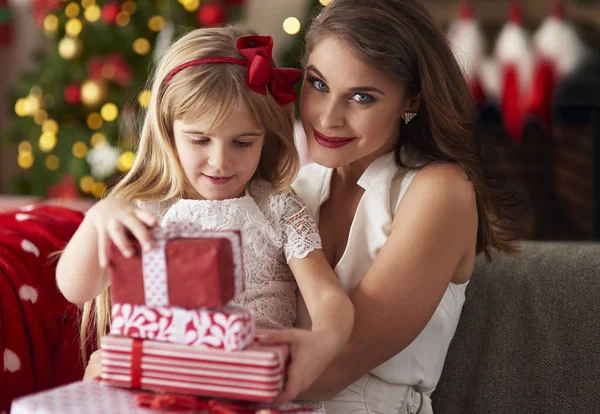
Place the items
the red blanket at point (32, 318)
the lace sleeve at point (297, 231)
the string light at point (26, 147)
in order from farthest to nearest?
the string light at point (26, 147), the red blanket at point (32, 318), the lace sleeve at point (297, 231)

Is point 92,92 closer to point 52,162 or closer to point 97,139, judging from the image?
point 97,139

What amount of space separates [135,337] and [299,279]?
1.21ft

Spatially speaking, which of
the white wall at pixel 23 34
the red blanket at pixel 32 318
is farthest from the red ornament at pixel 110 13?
the red blanket at pixel 32 318

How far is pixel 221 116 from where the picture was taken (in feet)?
4.25

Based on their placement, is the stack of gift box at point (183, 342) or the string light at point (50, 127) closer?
the stack of gift box at point (183, 342)

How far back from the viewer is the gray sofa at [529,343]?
1632mm

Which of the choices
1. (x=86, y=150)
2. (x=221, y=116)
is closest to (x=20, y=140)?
(x=86, y=150)

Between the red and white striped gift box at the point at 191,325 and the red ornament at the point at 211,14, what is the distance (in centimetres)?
284

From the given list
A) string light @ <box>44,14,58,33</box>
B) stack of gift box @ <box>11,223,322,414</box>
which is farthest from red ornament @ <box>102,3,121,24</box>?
stack of gift box @ <box>11,223,322,414</box>

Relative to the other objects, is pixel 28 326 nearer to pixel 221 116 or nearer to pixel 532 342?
pixel 221 116

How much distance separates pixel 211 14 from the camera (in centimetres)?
369

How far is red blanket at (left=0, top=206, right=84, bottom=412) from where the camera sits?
147cm

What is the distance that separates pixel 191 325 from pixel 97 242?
0.21m

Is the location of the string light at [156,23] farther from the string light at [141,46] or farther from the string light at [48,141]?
the string light at [48,141]
